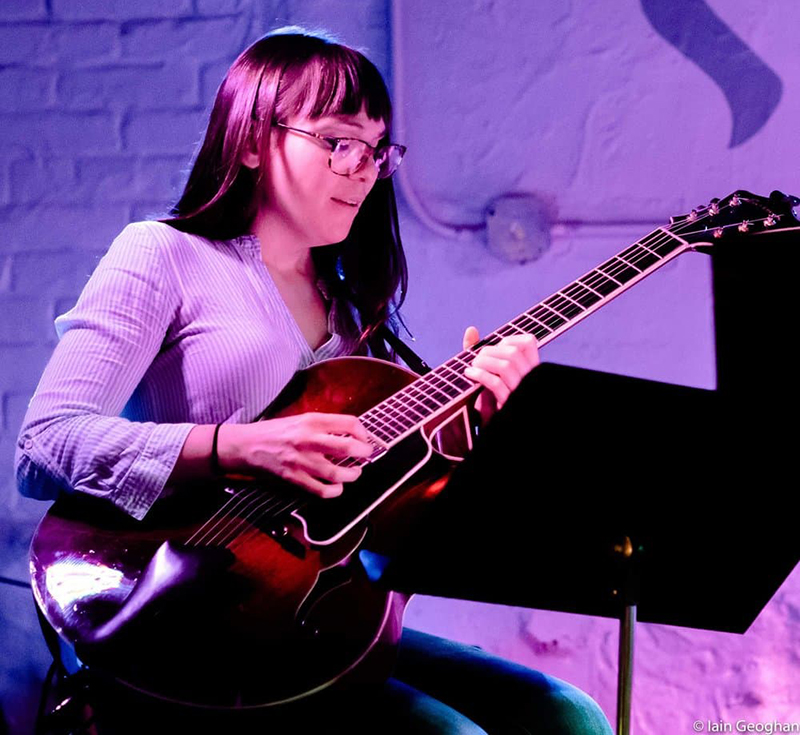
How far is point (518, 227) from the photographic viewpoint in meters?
1.90

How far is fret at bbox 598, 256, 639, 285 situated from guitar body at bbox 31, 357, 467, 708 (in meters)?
0.33

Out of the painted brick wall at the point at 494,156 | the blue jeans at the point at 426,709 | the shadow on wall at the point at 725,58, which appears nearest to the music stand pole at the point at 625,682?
the blue jeans at the point at 426,709

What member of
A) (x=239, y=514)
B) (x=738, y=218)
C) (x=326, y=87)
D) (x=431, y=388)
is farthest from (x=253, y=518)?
(x=738, y=218)

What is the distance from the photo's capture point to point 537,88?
1897 millimetres

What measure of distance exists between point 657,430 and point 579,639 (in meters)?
1.21

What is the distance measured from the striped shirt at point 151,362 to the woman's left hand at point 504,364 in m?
0.30

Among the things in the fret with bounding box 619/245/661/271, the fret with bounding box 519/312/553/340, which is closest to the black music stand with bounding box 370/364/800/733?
the fret with bounding box 519/312/553/340

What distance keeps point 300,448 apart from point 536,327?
379 mm

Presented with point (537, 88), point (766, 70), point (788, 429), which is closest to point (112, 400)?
point (788, 429)

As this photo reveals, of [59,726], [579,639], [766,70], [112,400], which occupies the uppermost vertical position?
[766,70]

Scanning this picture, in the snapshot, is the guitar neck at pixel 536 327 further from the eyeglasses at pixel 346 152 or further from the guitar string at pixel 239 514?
the eyeglasses at pixel 346 152

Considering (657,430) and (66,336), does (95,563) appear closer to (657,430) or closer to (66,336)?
(66,336)

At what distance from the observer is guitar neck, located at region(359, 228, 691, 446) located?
1.17 metres

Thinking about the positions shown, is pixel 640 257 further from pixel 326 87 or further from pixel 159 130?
pixel 159 130
